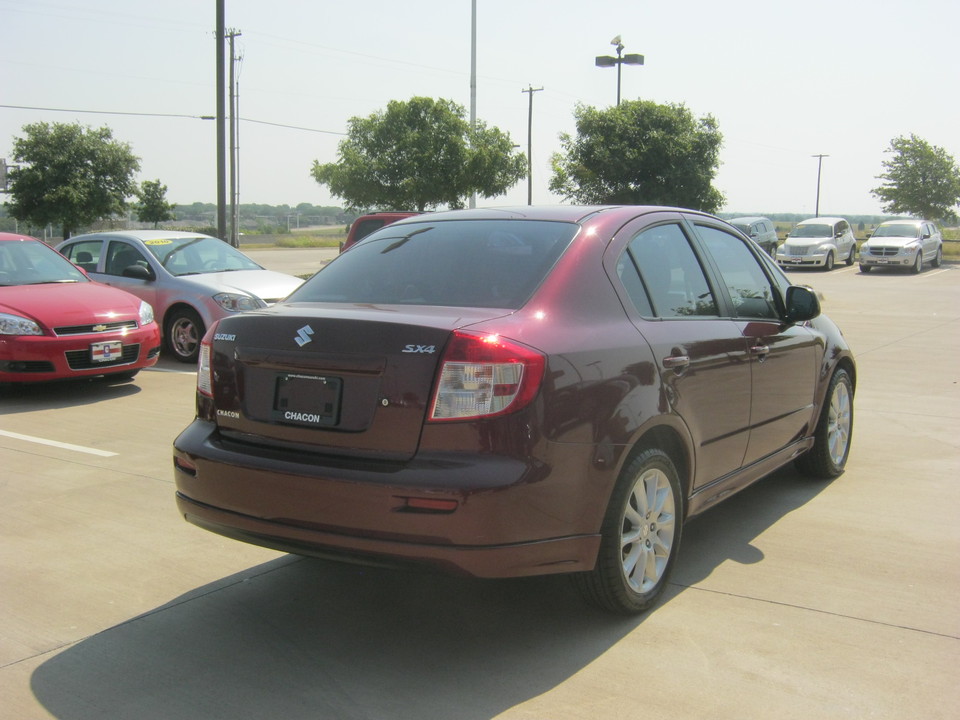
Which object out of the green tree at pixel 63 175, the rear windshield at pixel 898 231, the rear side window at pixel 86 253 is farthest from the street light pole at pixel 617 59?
the rear side window at pixel 86 253

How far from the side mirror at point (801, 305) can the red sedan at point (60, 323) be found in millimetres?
6368

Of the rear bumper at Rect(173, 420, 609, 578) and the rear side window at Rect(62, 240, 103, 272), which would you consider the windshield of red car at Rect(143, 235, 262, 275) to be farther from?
the rear bumper at Rect(173, 420, 609, 578)

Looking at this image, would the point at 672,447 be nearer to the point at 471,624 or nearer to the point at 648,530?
the point at 648,530

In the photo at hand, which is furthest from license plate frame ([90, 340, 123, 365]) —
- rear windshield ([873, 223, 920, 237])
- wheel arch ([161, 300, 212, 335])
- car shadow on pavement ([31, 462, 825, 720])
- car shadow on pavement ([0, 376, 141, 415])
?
rear windshield ([873, 223, 920, 237])

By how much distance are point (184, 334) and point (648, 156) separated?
2810 cm

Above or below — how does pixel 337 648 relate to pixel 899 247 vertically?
below

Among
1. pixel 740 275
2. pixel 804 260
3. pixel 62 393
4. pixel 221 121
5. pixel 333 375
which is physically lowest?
pixel 62 393

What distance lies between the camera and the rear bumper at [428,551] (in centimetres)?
317

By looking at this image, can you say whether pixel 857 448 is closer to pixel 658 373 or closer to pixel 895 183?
pixel 658 373

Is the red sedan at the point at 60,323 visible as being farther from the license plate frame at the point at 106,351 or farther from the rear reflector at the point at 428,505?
the rear reflector at the point at 428,505

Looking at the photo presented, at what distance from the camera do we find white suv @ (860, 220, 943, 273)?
31719 millimetres

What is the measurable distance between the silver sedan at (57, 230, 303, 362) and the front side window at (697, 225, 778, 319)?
6.74m

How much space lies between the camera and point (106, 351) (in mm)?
8891

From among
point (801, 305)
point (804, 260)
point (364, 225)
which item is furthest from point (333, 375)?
point (804, 260)
